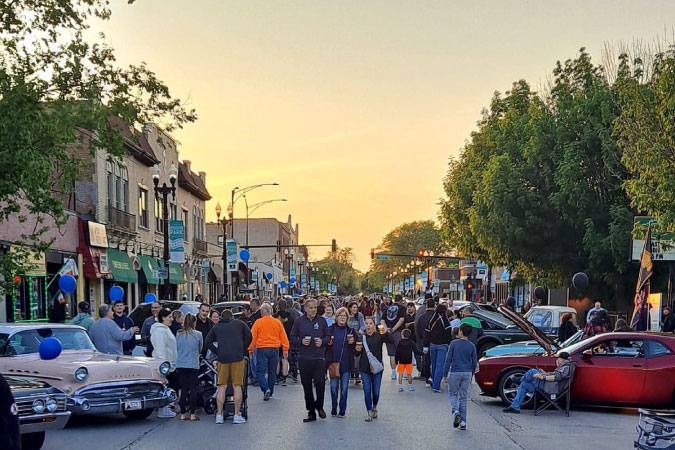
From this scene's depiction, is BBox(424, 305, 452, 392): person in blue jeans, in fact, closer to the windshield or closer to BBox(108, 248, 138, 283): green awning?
the windshield

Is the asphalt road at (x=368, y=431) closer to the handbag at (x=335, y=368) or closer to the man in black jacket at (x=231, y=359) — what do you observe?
the man in black jacket at (x=231, y=359)

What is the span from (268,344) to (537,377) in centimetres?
500

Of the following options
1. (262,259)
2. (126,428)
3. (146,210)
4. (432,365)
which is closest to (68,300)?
(146,210)

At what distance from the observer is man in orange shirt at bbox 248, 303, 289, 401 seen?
15.9m

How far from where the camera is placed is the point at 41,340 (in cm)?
1304

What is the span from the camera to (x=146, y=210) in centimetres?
4412

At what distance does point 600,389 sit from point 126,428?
793 centimetres

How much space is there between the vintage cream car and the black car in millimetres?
12158

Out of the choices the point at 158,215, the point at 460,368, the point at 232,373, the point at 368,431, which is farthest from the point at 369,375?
the point at 158,215

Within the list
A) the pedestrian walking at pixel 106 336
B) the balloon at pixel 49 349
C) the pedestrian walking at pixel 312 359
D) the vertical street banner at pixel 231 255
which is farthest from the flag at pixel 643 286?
the vertical street banner at pixel 231 255

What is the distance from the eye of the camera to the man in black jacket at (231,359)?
13.0 metres

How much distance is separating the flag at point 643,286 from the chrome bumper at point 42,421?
17.0 meters

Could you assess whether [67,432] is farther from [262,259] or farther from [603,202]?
[262,259]

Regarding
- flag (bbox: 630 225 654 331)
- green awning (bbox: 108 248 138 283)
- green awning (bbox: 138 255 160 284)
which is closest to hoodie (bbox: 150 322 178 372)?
flag (bbox: 630 225 654 331)
